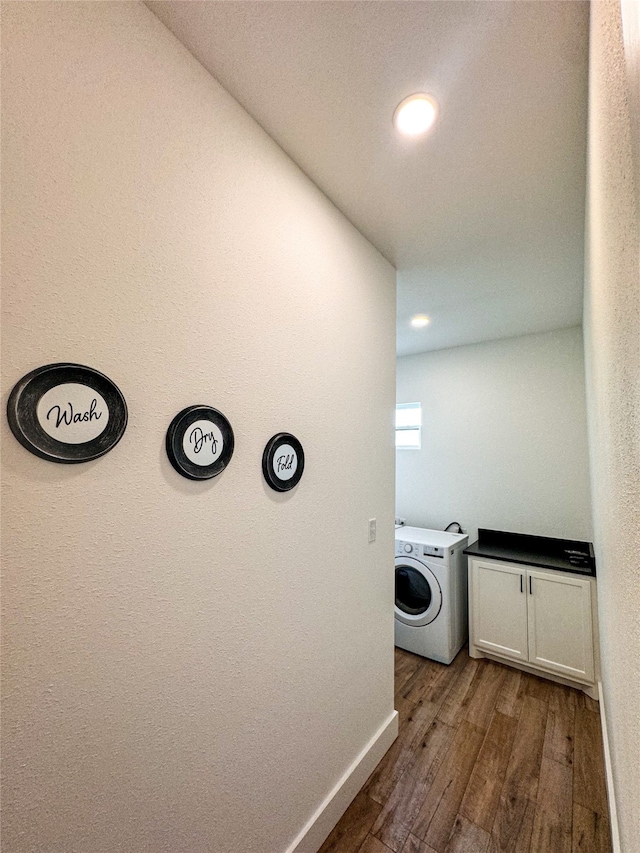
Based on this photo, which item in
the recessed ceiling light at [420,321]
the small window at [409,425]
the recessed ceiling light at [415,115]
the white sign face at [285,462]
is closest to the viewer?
the recessed ceiling light at [415,115]

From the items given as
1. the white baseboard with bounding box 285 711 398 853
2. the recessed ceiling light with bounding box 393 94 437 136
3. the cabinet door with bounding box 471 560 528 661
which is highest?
the recessed ceiling light with bounding box 393 94 437 136

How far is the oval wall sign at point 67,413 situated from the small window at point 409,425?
3222 millimetres

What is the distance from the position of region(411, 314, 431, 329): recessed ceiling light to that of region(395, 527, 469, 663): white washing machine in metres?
1.84

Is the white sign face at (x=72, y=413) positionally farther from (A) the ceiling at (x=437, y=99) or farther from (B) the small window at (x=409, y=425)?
(B) the small window at (x=409, y=425)

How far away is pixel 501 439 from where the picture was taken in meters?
3.09

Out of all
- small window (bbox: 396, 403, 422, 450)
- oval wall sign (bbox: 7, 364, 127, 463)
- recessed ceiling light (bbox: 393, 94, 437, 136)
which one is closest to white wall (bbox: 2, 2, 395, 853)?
oval wall sign (bbox: 7, 364, 127, 463)

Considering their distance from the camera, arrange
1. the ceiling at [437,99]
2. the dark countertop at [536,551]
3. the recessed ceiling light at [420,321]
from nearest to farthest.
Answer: the ceiling at [437,99] < the dark countertop at [536,551] < the recessed ceiling light at [420,321]

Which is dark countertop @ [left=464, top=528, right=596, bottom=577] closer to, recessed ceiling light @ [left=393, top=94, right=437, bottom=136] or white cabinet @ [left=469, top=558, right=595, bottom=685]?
white cabinet @ [left=469, top=558, right=595, bottom=685]

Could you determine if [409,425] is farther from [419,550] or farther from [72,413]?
[72,413]

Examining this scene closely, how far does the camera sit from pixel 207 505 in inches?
37.2

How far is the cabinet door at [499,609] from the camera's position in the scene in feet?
7.82

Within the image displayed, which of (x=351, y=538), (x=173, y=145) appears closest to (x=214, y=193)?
(x=173, y=145)

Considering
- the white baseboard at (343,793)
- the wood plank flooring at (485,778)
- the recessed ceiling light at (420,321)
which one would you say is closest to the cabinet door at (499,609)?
the wood plank flooring at (485,778)

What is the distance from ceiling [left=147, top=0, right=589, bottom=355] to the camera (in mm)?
866
